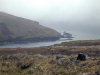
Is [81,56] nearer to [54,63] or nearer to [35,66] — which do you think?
[54,63]

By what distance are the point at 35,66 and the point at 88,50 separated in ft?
156

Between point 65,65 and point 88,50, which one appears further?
point 88,50

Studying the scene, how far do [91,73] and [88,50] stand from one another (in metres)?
54.9

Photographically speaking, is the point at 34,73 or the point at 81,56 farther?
the point at 81,56

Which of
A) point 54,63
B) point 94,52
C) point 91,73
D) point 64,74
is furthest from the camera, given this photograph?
point 94,52

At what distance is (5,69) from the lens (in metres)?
39.6

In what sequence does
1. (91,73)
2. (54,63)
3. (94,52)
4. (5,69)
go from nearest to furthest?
(91,73)
(5,69)
(54,63)
(94,52)

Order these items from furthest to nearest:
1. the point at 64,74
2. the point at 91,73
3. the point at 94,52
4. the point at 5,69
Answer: the point at 94,52 < the point at 5,69 < the point at 64,74 < the point at 91,73

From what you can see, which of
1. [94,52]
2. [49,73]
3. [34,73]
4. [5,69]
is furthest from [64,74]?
[94,52]

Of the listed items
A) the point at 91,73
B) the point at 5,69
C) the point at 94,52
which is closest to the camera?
the point at 91,73

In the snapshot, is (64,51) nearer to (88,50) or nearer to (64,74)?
(88,50)

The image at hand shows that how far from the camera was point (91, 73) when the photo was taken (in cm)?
3281

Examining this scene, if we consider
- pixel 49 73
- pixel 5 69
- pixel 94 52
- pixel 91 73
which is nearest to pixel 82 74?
pixel 91 73

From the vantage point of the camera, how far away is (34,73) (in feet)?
121
